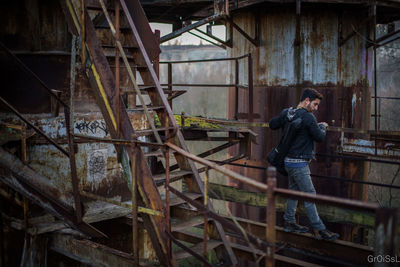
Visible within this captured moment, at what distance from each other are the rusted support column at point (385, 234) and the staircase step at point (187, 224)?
2.35m

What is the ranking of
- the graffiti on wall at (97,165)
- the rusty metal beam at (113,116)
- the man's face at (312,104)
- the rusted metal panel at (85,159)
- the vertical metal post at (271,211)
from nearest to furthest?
the vertical metal post at (271,211) < the rusty metal beam at (113,116) < the man's face at (312,104) < the rusted metal panel at (85,159) < the graffiti on wall at (97,165)

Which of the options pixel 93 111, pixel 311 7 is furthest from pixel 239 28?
pixel 93 111

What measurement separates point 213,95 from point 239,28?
19.1 metres

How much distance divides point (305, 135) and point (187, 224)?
1.95 metres

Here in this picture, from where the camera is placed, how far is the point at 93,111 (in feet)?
24.1

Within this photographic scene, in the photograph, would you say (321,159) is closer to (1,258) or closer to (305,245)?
(305,245)

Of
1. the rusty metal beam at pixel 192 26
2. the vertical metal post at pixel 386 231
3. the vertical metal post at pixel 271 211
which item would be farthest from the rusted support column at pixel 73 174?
the rusty metal beam at pixel 192 26

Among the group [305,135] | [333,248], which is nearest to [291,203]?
[333,248]

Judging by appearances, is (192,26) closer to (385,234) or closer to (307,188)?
(307,188)

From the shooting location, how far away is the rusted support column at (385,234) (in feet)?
8.04

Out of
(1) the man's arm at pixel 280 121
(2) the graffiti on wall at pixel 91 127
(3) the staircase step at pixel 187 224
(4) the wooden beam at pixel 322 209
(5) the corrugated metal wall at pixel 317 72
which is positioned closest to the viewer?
(3) the staircase step at pixel 187 224

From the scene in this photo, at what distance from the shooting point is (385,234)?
247 centimetres

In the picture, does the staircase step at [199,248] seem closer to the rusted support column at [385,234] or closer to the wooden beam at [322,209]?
the wooden beam at [322,209]

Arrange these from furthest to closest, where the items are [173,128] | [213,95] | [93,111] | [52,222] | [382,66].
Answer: [213,95] → [382,66] → [93,111] → [52,222] → [173,128]
